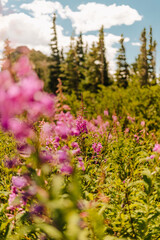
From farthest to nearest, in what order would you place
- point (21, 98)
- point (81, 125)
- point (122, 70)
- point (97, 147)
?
point (122, 70)
point (97, 147)
point (81, 125)
point (21, 98)

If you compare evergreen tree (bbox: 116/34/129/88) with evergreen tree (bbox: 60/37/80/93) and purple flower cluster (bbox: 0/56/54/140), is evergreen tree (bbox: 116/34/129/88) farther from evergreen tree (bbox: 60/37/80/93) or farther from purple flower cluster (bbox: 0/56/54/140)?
purple flower cluster (bbox: 0/56/54/140)

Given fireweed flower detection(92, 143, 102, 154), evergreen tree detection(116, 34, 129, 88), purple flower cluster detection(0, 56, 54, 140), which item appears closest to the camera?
purple flower cluster detection(0, 56, 54, 140)

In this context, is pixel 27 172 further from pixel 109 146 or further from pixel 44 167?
pixel 109 146

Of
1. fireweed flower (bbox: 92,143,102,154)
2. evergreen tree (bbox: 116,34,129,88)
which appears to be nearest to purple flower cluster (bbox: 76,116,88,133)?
fireweed flower (bbox: 92,143,102,154)

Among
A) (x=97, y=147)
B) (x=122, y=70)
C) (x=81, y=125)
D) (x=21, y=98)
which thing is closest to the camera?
(x=21, y=98)

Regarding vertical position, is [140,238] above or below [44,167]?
below

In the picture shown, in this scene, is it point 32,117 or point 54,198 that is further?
point 32,117

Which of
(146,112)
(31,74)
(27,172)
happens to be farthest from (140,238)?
(146,112)

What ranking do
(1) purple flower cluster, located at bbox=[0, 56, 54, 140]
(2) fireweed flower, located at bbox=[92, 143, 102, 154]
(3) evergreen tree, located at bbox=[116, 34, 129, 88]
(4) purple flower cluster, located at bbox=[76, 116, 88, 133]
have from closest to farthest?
(1) purple flower cluster, located at bbox=[0, 56, 54, 140] → (4) purple flower cluster, located at bbox=[76, 116, 88, 133] → (2) fireweed flower, located at bbox=[92, 143, 102, 154] → (3) evergreen tree, located at bbox=[116, 34, 129, 88]

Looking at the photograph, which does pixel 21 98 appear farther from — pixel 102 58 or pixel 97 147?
pixel 102 58

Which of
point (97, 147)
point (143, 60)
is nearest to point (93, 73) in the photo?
point (143, 60)

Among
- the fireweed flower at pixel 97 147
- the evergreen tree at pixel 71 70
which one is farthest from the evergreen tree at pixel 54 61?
the fireweed flower at pixel 97 147

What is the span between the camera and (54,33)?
1403 inches

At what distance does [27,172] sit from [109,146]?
3.08m
